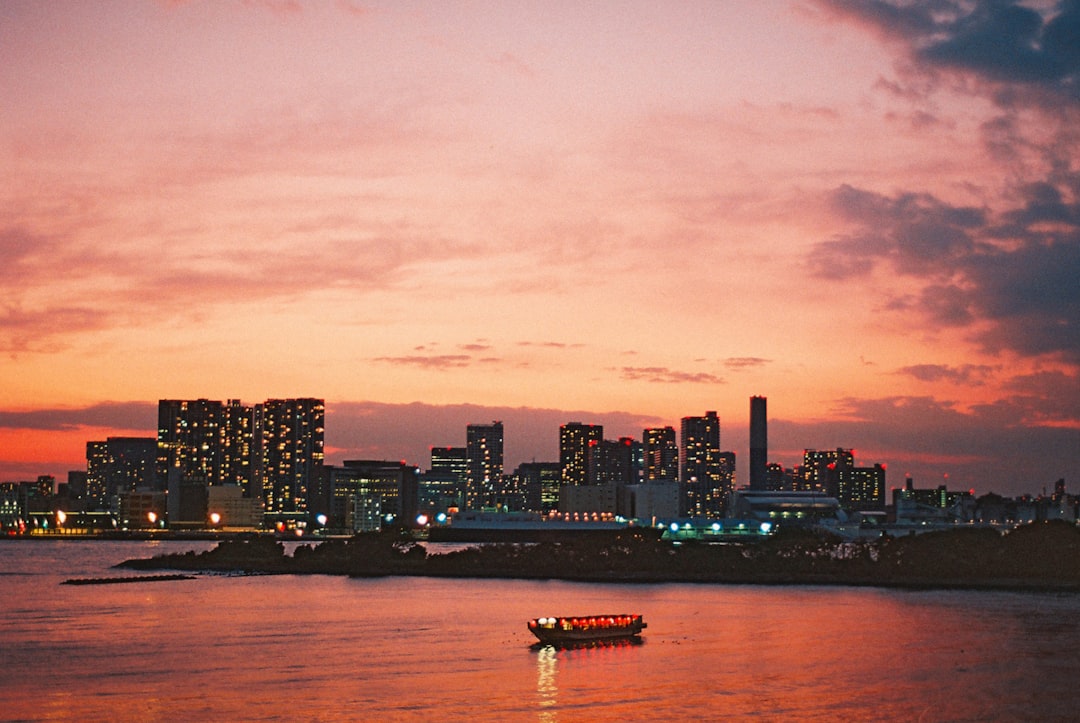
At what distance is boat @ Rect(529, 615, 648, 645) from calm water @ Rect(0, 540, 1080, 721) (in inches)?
45.8

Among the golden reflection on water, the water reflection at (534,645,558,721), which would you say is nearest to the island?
the water reflection at (534,645,558,721)

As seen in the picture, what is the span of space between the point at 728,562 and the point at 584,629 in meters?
77.3

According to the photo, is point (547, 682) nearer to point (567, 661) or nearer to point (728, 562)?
point (567, 661)

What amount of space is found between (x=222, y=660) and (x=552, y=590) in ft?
186

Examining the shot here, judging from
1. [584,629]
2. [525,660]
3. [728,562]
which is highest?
[584,629]

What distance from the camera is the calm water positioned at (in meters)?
48.0

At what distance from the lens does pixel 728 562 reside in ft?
469

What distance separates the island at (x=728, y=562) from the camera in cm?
12412

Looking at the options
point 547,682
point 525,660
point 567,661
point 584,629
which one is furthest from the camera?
point 584,629

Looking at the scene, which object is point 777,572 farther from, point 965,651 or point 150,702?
point 150,702

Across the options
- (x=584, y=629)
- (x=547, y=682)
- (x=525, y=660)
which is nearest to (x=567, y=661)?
(x=525, y=660)

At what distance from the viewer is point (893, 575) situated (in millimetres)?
126812

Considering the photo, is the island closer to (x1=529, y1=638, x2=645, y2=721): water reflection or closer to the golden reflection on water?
(x1=529, y1=638, x2=645, y2=721): water reflection

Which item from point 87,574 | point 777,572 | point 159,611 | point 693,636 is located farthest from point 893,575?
point 87,574
